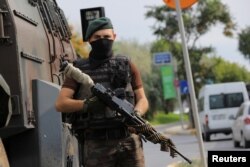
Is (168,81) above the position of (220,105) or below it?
above

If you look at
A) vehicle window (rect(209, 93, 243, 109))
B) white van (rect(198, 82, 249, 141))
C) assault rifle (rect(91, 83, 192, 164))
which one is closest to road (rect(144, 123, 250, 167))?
white van (rect(198, 82, 249, 141))

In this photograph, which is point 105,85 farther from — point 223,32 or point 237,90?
point 223,32

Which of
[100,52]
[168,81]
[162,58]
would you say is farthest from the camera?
[168,81]

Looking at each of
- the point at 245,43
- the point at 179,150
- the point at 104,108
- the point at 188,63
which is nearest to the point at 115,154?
the point at 104,108

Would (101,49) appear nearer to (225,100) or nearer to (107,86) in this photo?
(107,86)

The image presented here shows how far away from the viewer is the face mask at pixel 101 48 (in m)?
5.41

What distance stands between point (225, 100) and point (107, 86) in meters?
22.7

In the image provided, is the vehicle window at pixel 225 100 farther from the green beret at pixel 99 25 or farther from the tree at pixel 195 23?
the green beret at pixel 99 25

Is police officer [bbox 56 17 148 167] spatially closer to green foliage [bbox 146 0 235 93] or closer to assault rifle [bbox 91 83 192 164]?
assault rifle [bbox 91 83 192 164]

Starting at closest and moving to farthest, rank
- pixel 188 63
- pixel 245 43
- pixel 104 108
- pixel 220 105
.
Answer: pixel 104 108 < pixel 188 63 < pixel 220 105 < pixel 245 43

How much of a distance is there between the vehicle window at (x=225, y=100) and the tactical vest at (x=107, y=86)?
22495mm

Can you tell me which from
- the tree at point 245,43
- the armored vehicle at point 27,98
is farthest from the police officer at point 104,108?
the tree at point 245,43

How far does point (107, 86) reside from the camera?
5.49m

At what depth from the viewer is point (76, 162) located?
6902 mm
